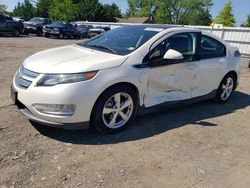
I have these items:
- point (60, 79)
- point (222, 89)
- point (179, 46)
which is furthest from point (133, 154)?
point (222, 89)

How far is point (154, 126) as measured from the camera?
468cm

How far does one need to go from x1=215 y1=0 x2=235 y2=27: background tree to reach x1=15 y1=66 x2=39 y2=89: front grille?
2286 inches

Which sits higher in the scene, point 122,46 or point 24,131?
point 122,46

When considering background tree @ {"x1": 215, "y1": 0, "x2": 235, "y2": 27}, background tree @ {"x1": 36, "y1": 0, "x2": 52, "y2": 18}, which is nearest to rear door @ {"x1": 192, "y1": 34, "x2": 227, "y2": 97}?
background tree @ {"x1": 215, "y1": 0, "x2": 235, "y2": 27}

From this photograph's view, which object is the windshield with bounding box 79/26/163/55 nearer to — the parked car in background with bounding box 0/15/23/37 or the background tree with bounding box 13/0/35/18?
the parked car in background with bounding box 0/15/23/37

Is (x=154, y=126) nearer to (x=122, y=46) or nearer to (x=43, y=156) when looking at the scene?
(x=122, y=46)

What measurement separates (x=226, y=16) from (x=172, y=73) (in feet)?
191

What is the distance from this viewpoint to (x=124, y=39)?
485 centimetres

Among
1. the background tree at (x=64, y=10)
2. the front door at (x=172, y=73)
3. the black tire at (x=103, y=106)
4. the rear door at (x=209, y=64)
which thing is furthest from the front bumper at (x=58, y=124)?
the background tree at (x=64, y=10)

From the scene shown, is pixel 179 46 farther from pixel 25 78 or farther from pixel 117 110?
pixel 25 78

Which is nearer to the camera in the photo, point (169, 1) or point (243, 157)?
point (243, 157)

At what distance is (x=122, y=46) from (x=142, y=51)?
395mm

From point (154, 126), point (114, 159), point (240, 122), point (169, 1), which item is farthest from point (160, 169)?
point (169, 1)

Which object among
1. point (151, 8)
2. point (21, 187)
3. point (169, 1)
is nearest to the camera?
point (21, 187)
